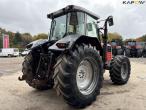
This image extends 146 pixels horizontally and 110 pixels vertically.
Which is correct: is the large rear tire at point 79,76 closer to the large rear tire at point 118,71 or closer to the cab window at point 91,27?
the cab window at point 91,27

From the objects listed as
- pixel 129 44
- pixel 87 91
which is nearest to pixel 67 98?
pixel 87 91

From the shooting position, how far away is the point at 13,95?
314 inches

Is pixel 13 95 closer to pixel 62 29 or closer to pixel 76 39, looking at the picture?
pixel 62 29

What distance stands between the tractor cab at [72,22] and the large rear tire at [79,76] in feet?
3.44

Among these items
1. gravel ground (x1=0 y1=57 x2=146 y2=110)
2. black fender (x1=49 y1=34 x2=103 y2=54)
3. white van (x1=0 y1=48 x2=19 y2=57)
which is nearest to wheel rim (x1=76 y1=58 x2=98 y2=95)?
gravel ground (x1=0 y1=57 x2=146 y2=110)

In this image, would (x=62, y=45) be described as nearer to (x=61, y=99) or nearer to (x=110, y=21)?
(x=61, y=99)

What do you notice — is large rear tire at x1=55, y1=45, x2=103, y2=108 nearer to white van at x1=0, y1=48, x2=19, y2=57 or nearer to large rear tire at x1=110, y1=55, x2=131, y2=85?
large rear tire at x1=110, y1=55, x2=131, y2=85

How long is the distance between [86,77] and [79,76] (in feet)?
0.94

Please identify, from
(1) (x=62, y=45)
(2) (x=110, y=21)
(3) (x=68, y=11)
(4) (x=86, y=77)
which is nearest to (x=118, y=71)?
(2) (x=110, y=21)

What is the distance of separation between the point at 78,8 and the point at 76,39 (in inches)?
59.3

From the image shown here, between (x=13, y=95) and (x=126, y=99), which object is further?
(x=13, y=95)

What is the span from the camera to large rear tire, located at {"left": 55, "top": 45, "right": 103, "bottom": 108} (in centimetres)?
576

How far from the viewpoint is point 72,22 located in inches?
287

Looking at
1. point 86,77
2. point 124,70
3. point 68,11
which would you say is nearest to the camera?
point 86,77
